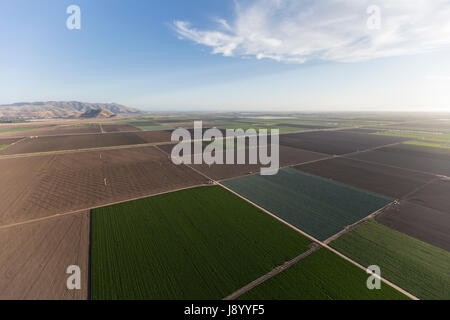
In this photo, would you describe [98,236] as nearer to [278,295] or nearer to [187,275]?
[187,275]

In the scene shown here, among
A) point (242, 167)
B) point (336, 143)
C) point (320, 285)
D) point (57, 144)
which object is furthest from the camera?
point (336, 143)

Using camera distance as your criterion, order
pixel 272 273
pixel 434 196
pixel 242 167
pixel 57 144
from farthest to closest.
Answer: pixel 57 144 → pixel 242 167 → pixel 434 196 → pixel 272 273

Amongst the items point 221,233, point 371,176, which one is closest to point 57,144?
point 221,233

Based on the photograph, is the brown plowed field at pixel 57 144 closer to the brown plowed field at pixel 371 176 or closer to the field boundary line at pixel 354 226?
the brown plowed field at pixel 371 176

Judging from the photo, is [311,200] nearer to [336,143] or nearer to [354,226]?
[354,226]

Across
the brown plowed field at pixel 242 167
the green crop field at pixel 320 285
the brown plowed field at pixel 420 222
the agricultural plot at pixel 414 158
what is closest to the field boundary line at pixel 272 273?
the green crop field at pixel 320 285

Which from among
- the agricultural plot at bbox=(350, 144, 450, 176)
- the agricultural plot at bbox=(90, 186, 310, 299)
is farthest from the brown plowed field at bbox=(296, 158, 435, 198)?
the agricultural plot at bbox=(90, 186, 310, 299)
